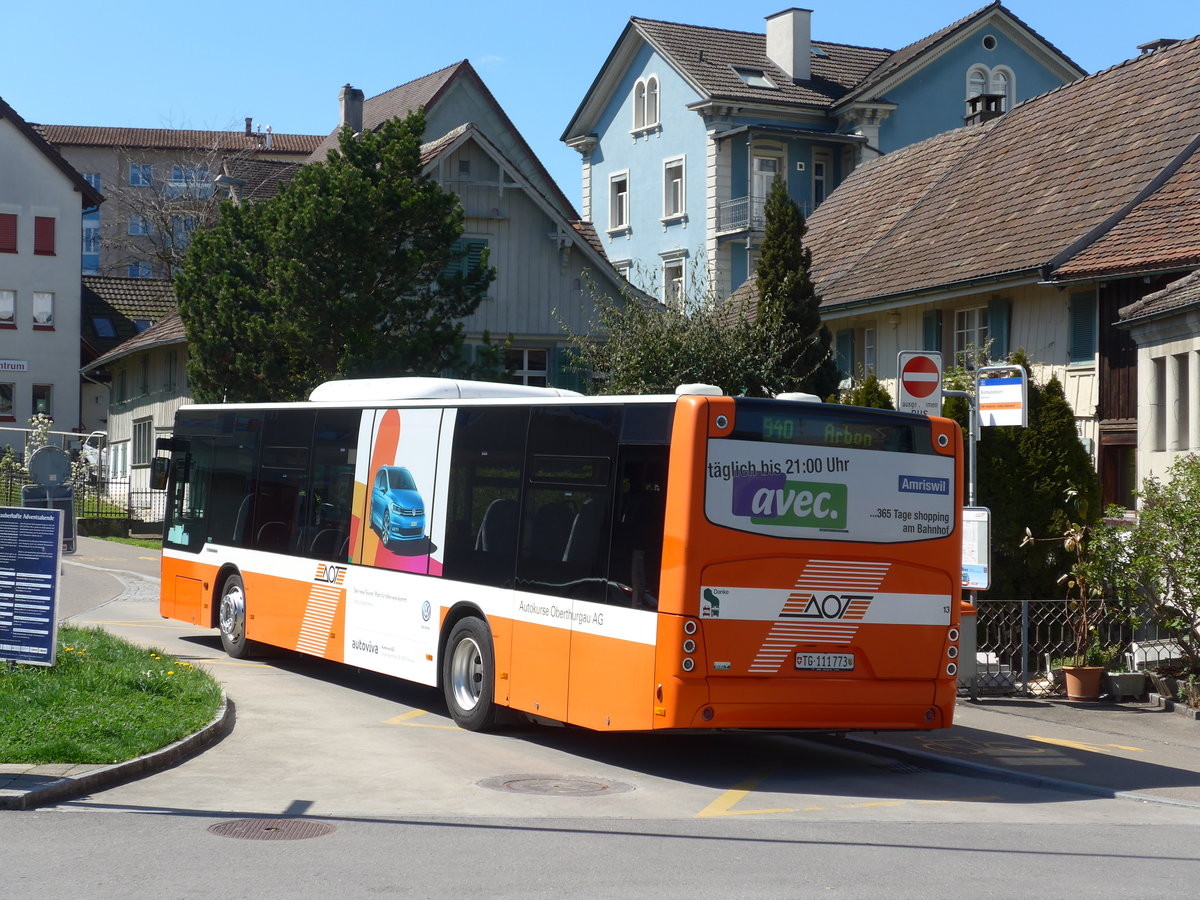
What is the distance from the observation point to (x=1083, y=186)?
2869cm

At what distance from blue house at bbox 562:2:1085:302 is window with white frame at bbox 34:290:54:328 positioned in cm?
2337

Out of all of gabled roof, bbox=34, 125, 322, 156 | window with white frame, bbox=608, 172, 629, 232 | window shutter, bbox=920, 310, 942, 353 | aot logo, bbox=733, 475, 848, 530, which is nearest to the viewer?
aot logo, bbox=733, 475, 848, 530

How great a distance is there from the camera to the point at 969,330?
30.0 meters

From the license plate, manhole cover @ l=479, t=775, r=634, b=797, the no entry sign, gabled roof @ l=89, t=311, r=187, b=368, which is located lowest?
manhole cover @ l=479, t=775, r=634, b=797

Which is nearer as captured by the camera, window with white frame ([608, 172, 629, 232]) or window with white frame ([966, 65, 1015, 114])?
window with white frame ([966, 65, 1015, 114])

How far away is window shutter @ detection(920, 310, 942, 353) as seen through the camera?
30625mm

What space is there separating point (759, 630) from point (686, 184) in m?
41.4

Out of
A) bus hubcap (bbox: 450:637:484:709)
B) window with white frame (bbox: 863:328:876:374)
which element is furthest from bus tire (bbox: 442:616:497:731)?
window with white frame (bbox: 863:328:876:374)

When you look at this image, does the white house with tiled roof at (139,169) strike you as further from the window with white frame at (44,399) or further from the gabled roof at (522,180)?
the gabled roof at (522,180)

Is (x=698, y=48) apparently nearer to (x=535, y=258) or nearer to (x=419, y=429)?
(x=535, y=258)

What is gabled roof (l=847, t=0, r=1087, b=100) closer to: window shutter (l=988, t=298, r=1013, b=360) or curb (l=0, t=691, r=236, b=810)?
window shutter (l=988, t=298, r=1013, b=360)

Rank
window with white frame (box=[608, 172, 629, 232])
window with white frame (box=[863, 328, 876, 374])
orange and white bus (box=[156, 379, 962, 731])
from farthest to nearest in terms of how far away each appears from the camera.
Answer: window with white frame (box=[608, 172, 629, 232]) → window with white frame (box=[863, 328, 876, 374]) → orange and white bus (box=[156, 379, 962, 731])

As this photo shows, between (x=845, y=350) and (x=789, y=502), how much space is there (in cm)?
2324

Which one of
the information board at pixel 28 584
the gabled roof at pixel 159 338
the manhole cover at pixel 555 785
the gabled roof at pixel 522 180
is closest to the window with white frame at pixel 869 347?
the gabled roof at pixel 522 180
